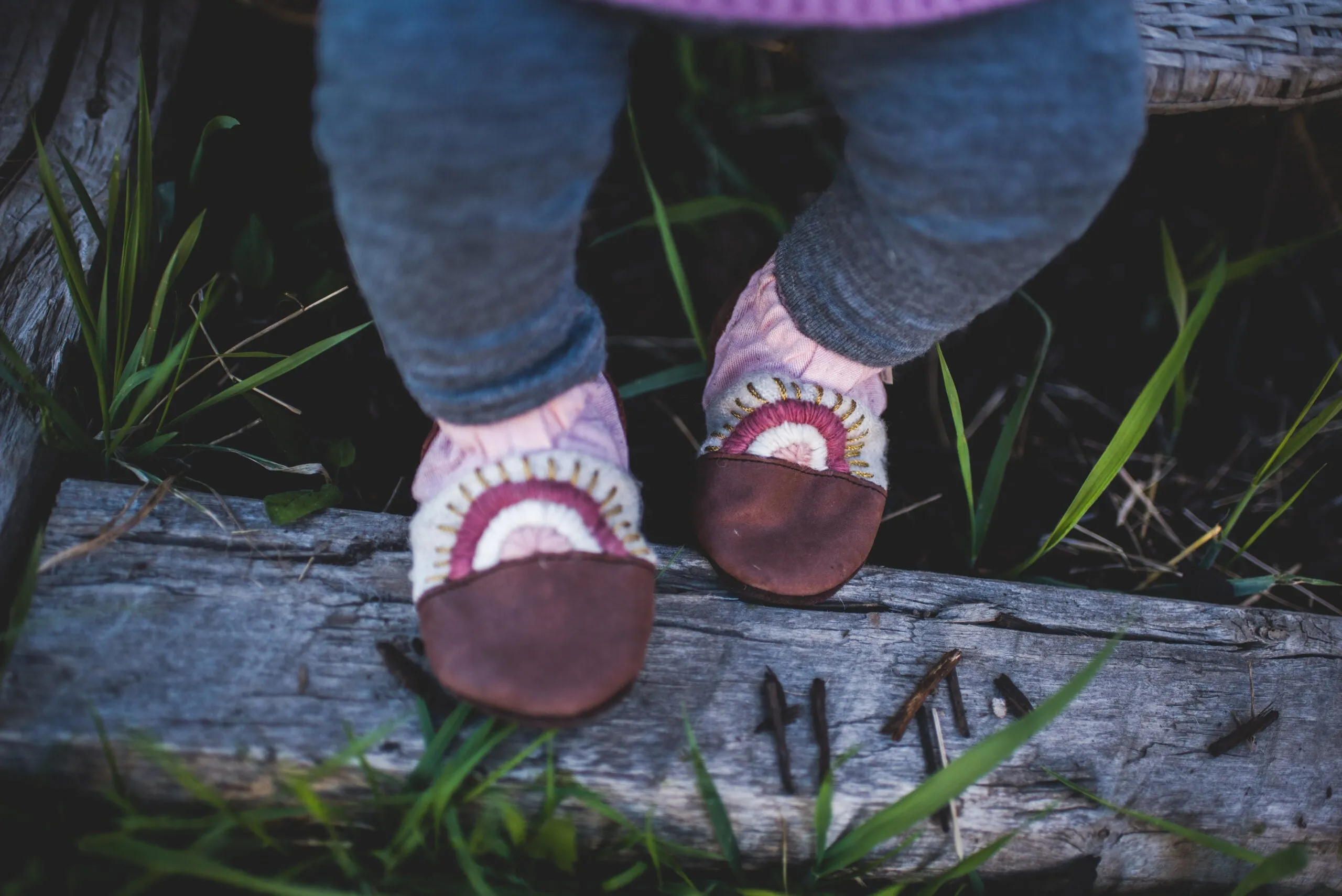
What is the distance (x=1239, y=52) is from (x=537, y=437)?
78cm

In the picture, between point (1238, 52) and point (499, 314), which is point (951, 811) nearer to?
point (499, 314)

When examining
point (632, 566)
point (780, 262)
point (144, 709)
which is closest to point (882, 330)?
point (780, 262)

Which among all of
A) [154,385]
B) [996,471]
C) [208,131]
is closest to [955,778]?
[996,471]

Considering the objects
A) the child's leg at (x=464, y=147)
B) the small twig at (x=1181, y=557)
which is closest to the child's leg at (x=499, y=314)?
the child's leg at (x=464, y=147)

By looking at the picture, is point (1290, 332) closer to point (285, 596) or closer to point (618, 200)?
point (618, 200)

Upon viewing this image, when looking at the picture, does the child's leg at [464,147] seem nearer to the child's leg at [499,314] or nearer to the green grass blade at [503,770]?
the child's leg at [499,314]

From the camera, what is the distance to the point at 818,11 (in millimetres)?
546

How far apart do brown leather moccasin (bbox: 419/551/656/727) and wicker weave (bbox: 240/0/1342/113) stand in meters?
0.71

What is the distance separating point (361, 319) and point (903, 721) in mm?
786

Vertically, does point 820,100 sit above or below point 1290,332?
above

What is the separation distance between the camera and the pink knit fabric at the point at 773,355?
2.71 ft

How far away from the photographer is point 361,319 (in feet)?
3.69

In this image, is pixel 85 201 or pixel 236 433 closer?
pixel 85 201

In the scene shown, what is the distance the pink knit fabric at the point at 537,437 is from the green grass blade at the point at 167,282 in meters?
0.27
